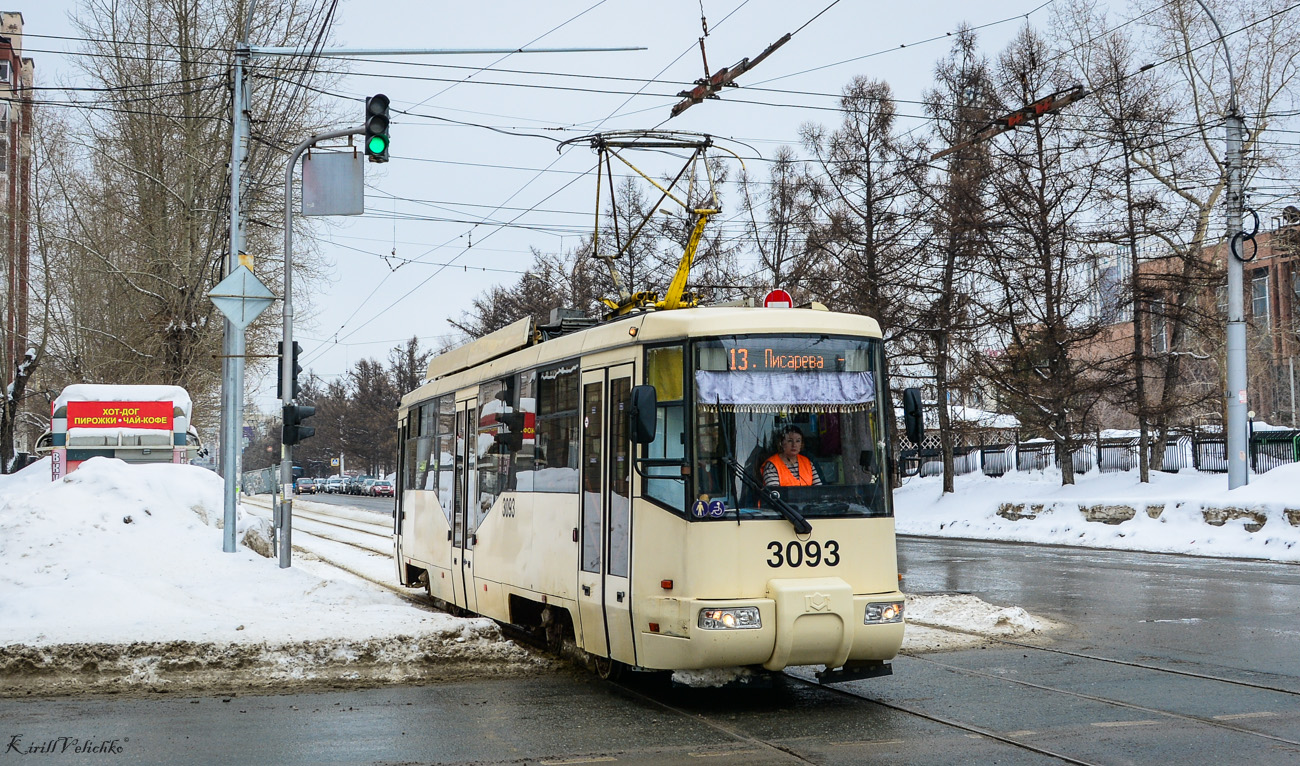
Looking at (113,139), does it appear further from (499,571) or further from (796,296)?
(499,571)

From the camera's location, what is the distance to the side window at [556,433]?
419 inches

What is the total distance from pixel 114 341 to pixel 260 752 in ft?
120

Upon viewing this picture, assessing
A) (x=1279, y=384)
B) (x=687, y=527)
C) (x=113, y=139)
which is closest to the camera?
(x=687, y=527)

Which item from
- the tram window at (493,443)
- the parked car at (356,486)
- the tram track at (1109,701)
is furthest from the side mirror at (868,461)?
the parked car at (356,486)

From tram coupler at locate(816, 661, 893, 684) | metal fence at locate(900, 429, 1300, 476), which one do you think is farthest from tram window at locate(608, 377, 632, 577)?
metal fence at locate(900, 429, 1300, 476)

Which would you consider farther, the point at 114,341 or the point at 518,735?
the point at 114,341

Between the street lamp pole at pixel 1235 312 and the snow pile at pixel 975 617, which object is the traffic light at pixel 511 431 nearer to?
the snow pile at pixel 975 617

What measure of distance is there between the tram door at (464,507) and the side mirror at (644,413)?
501 cm

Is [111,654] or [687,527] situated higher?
[687,527]

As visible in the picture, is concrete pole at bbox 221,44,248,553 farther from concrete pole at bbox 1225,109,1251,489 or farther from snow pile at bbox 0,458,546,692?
concrete pole at bbox 1225,109,1251,489

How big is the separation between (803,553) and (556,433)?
2877 mm

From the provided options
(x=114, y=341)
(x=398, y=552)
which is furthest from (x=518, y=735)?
(x=114, y=341)

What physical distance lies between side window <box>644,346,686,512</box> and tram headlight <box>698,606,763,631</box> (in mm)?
755

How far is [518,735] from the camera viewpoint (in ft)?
26.6
